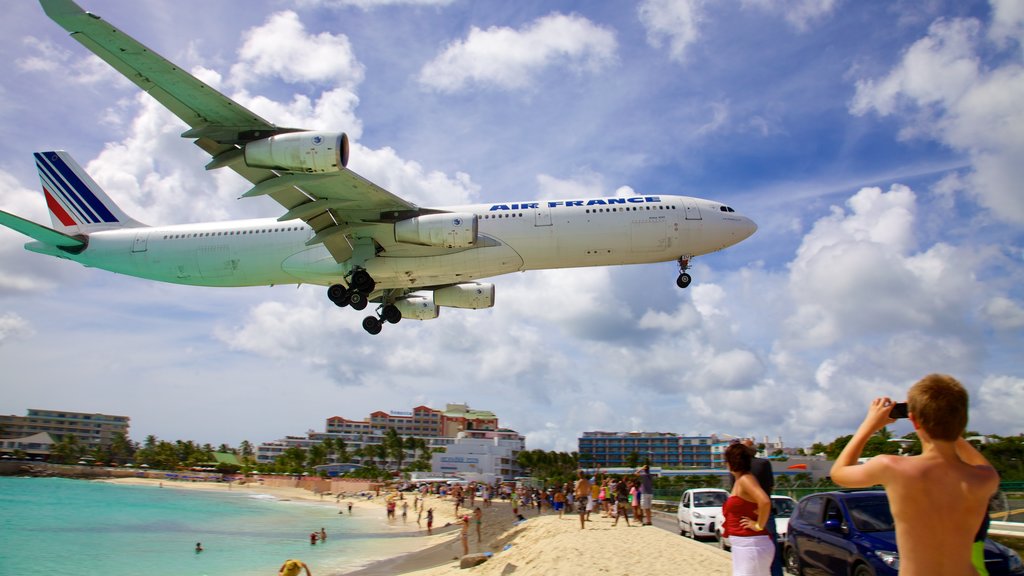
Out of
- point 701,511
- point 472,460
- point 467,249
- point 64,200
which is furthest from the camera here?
point 472,460

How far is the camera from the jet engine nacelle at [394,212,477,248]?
24.0 metres

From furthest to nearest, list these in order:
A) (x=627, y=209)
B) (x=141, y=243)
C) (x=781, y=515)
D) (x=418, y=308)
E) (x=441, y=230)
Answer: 1. (x=418, y=308)
2. (x=141, y=243)
3. (x=627, y=209)
4. (x=441, y=230)
5. (x=781, y=515)

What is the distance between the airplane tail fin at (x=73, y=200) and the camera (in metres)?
31.0

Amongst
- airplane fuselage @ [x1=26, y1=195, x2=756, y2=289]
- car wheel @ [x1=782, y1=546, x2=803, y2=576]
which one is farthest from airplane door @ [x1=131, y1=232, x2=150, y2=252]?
car wheel @ [x1=782, y1=546, x2=803, y2=576]

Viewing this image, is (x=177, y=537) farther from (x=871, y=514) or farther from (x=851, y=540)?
(x=871, y=514)

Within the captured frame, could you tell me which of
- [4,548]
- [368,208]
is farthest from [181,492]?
[368,208]

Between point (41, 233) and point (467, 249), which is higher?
point (41, 233)

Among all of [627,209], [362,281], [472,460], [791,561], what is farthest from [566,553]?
[472,460]

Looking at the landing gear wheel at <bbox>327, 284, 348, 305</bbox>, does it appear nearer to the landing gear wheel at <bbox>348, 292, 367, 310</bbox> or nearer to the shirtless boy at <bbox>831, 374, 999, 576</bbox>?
the landing gear wheel at <bbox>348, 292, 367, 310</bbox>

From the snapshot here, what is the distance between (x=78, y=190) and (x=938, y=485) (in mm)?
36658

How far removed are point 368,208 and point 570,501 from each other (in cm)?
2333

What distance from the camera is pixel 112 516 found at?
267 feet

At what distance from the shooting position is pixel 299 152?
2106 cm

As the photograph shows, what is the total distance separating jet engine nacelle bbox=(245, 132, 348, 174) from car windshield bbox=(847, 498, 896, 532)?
16739 mm
